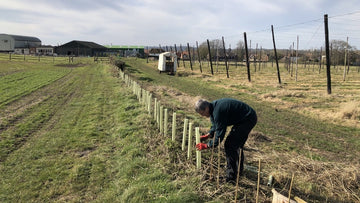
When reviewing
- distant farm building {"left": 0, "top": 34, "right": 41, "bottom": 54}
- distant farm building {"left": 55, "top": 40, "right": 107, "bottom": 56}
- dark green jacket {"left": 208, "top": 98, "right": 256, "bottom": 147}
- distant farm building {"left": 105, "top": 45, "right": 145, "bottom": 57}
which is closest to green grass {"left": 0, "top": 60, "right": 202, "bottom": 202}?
dark green jacket {"left": 208, "top": 98, "right": 256, "bottom": 147}

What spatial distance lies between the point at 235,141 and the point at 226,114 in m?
0.53

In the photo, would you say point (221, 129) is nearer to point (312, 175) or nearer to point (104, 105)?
point (312, 175)

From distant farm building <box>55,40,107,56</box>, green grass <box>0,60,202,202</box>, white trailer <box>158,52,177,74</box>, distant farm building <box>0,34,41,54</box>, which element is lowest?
green grass <box>0,60,202,202</box>

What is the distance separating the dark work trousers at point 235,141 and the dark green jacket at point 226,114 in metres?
0.08

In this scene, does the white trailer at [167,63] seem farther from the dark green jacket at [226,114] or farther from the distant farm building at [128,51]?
the distant farm building at [128,51]

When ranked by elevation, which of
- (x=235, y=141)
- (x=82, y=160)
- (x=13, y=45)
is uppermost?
(x=13, y=45)

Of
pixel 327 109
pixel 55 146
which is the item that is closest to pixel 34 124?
pixel 55 146

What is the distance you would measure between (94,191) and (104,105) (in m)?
7.28

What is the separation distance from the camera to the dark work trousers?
396 cm

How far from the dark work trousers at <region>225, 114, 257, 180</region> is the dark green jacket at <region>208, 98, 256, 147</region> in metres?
0.08

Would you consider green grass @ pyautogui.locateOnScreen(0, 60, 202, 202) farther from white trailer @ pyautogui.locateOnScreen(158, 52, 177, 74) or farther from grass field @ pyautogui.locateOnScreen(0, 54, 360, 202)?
white trailer @ pyautogui.locateOnScreen(158, 52, 177, 74)

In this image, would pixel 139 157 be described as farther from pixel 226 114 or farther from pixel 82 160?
pixel 226 114

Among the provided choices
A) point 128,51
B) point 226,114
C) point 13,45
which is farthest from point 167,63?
point 13,45

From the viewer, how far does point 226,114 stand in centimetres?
381
